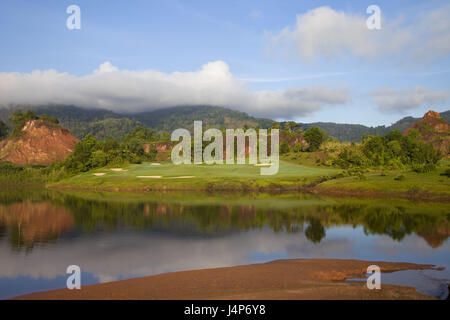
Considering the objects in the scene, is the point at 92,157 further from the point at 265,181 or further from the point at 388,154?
the point at 388,154

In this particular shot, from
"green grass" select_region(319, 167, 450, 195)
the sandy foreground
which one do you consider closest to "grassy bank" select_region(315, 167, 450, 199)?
"green grass" select_region(319, 167, 450, 195)

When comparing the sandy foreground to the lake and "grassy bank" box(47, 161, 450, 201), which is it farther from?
"grassy bank" box(47, 161, 450, 201)

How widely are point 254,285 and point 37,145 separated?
18545 centimetres

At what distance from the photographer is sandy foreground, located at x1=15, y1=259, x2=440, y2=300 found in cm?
1530

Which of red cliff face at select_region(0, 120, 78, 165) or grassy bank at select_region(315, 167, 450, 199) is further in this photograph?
red cliff face at select_region(0, 120, 78, 165)

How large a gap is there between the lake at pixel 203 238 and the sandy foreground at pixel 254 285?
1.66m

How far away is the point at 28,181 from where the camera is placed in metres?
113

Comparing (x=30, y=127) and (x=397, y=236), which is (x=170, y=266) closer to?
(x=397, y=236)

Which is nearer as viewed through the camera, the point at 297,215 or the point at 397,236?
the point at 397,236

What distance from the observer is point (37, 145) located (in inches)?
6998

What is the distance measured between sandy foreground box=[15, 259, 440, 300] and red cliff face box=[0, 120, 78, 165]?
172235 millimetres

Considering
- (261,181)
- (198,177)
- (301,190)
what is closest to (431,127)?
(301,190)
